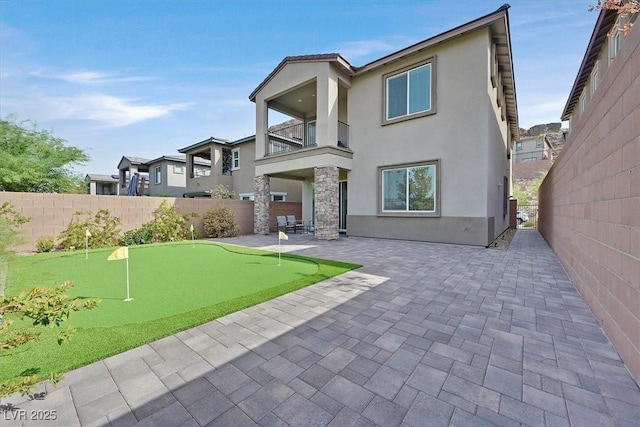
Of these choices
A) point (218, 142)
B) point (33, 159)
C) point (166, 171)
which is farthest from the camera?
point (166, 171)

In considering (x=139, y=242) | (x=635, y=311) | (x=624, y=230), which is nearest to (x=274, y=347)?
(x=635, y=311)

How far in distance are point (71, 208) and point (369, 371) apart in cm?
1195

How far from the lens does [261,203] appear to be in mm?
14555

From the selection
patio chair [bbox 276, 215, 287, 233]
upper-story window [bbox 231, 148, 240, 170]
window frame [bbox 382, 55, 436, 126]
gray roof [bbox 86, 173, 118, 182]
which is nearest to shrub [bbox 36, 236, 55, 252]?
patio chair [bbox 276, 215, 287, 233]

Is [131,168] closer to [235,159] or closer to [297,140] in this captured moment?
[235,159]

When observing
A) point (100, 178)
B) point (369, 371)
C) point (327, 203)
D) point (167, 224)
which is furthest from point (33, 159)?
point (100, 178)

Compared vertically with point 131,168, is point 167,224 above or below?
below

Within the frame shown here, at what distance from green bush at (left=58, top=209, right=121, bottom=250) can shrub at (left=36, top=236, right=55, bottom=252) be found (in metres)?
0.29

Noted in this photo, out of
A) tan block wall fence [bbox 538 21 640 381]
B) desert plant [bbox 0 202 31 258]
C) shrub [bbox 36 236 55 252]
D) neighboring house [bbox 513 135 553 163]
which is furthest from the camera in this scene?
neighboring house [bbox 513 135 553 163]

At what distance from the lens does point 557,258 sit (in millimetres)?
7496

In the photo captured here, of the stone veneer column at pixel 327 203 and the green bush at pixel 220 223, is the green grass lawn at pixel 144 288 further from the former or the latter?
the green bush at pixel 220 223

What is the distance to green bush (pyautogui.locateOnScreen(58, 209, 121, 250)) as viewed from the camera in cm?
935

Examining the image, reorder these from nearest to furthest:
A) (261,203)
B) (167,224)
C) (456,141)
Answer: (456,141) < (167,224) < (261,203)

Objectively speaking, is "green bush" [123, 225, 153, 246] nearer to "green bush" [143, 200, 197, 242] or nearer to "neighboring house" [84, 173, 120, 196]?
"green bush" [143, 200, 197, 242]
